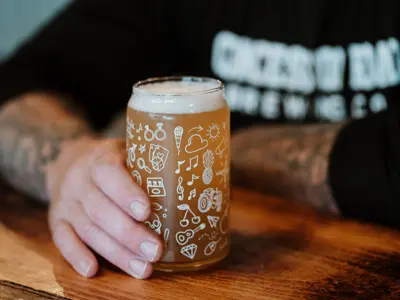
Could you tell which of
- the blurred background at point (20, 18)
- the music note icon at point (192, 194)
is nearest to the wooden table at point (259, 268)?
the music note icon at point (192, 194)

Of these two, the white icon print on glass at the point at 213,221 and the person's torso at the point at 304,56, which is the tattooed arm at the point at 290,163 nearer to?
the person's torso at the point at 304,56

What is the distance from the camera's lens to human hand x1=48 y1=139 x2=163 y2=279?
0.73 metres

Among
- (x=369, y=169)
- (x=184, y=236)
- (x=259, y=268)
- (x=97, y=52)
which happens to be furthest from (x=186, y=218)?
(x=97, y=52)

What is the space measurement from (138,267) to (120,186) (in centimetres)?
11

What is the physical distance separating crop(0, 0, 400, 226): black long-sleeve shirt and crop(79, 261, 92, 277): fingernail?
2.39ft

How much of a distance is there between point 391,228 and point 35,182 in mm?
661

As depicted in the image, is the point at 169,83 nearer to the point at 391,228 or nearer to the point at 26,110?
the point at 391,228

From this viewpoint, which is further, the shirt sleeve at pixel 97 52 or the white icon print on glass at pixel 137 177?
the shirt sleeve at pixel 97 52

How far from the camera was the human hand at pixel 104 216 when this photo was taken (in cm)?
73

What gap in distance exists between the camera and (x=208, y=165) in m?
0.74

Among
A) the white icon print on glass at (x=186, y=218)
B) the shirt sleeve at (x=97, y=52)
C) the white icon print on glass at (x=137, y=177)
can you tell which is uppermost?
the shirt sleeve at (x=97, y=52)

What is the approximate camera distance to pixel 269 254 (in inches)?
33.1

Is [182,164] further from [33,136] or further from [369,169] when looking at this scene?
[33,136]

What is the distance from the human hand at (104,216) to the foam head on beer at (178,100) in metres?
0.10
